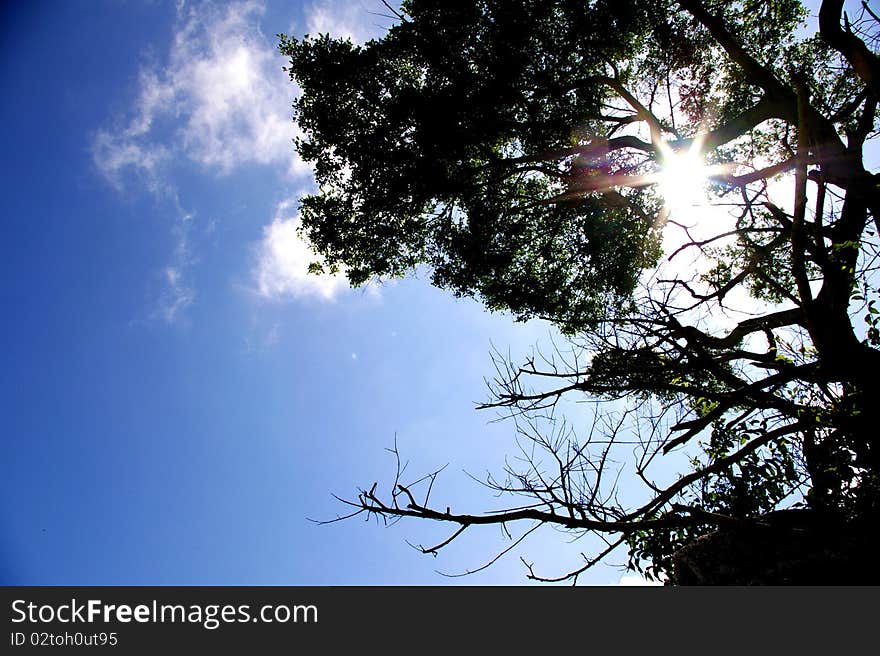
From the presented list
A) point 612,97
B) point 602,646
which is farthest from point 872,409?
point 612,97

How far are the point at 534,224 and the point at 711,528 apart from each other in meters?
6.74

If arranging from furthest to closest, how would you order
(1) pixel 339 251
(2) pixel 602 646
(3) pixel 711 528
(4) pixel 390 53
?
(1) pixel 339 251 < (4) pixel 390 53 < (3) pixel 711 528 < (2) pixel 602 646

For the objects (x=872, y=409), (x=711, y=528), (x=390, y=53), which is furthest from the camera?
(x=390, y=53)

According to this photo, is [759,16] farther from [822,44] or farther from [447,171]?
[447,171]

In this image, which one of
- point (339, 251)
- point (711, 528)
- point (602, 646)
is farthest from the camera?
point (339, 251)

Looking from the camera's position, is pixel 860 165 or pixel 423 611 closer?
pixel 423 611

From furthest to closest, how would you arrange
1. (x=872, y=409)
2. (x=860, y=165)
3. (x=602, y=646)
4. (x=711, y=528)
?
(x=860, y=165) < (x=711, y=528) < (x=872, y=409) < (x=602, y=646)

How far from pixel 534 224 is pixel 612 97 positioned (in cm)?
359

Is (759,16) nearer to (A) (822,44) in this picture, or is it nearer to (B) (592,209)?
(A) (822,44)

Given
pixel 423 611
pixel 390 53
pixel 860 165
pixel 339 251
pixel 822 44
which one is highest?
pixel 390 53

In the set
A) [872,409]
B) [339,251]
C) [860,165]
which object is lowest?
[872,409]

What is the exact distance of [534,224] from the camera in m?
9.18

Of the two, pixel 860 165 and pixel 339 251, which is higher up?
pixel 339 251

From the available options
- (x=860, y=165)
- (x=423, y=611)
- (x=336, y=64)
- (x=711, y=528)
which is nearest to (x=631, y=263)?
(x=860, y=165)
